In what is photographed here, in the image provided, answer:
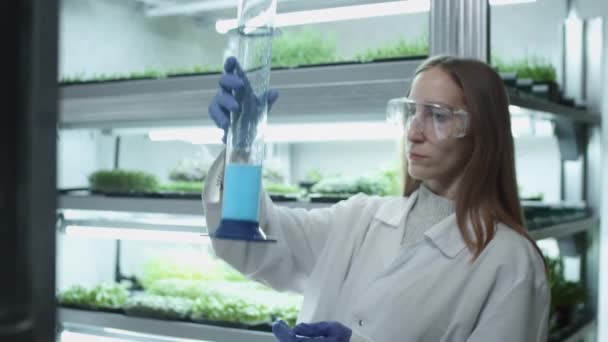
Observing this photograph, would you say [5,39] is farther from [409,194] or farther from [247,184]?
[409,194]

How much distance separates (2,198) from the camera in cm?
46

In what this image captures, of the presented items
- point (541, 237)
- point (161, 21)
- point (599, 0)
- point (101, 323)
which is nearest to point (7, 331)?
point (541, 237)

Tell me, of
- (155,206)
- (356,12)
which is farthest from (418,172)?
(155,206)

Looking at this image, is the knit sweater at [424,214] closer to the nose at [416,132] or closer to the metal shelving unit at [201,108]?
the nose at [416,132]

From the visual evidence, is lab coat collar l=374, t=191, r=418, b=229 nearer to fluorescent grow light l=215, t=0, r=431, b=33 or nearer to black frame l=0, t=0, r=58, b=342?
fluorescent grow light l=215, t=0, r=431, b=33

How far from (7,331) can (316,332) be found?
5.22ft

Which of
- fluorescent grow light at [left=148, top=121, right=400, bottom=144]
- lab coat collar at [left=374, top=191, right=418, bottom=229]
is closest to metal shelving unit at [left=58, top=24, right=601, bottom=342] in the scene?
fluorescent grow light at [left=148, top=121, right=400, bottom=144]

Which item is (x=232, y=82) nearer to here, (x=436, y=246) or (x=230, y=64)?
(x=230, y=64)

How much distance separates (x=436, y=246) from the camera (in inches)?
87.1

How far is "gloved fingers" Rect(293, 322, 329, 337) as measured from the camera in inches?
78.7

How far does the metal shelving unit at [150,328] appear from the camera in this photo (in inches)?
131

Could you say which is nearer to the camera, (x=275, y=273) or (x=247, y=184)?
(x=247, y=184)

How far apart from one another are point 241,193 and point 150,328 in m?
2.15

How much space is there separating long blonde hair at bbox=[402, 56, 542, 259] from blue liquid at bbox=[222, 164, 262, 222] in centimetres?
78
